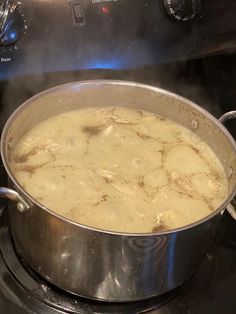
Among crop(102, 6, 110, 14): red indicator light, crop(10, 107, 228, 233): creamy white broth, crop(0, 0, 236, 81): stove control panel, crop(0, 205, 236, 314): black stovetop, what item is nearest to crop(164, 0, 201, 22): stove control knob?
crop(0, 0, 236, 81): stove control panel

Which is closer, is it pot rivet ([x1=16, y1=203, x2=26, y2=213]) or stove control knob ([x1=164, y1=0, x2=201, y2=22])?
pot rivet ([x1=16, y1=203, x2=26, y2=213])

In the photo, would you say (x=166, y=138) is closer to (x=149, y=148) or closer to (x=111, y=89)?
(x=149, y=148)

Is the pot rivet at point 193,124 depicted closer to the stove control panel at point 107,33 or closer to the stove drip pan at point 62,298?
the stove control panel at point 107,33

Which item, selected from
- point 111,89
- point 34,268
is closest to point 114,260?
point 34,268

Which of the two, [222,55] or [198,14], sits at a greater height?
[198,14]

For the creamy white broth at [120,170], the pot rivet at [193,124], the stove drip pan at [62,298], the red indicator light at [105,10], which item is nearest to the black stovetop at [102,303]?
the stove drip pan at [62,298]

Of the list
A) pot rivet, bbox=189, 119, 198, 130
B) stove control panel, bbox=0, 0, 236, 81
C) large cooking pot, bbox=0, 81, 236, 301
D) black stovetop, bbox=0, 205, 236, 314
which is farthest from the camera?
pot rivet, bbox=189, 119, 198, 130

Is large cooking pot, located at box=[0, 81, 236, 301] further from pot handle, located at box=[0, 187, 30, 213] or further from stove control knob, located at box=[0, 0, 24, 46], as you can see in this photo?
stove control knob, located at box=[0, 0, 24, 46]
